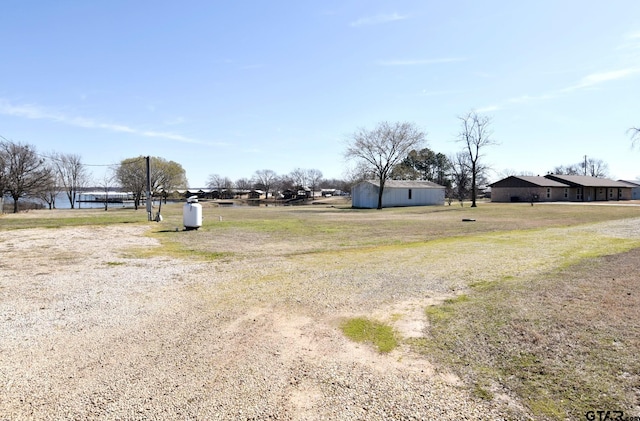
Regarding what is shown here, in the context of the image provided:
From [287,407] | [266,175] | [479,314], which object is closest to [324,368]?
[287,407]

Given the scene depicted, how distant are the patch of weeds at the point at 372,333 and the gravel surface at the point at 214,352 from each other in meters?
0.14

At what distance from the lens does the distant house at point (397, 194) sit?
143 feet

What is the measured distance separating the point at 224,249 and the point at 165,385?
7618 mm

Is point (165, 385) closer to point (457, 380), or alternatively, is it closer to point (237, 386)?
point (237, 386)

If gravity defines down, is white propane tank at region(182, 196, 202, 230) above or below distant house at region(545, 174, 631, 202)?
below

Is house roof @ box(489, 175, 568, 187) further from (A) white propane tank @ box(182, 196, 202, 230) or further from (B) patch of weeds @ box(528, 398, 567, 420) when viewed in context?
(B) patch of weeds @ box(528, 398, 567, 420)

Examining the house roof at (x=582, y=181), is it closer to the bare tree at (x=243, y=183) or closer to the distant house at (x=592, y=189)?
the distant house at (x=592, y=189)

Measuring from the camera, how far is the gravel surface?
9.04 feet

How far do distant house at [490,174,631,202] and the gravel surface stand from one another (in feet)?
176

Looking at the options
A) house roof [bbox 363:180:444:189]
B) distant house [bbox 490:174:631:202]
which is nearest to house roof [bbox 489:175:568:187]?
distant house [bbox 490:174:631:202]

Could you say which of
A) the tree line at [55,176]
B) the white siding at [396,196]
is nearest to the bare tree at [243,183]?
the tree line at [55,176]

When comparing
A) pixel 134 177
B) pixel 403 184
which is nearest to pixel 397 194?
pixel 403 184

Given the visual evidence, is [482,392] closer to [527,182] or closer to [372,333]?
[372,333]

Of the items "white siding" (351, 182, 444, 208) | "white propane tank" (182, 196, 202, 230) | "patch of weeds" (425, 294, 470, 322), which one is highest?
"white siding" (351, 182, 444, 208)
